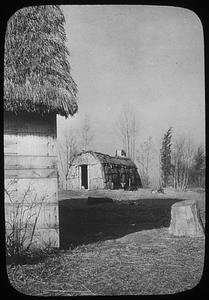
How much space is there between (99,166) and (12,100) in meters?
0.74

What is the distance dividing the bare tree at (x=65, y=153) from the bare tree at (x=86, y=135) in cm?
Result: 5

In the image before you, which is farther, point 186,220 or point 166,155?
point 186,220

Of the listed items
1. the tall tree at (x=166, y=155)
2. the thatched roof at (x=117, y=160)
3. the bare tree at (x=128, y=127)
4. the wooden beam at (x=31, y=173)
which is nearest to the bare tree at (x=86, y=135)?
the thatched roof at (x=117, y=160)

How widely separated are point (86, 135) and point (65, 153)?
20 centimetres

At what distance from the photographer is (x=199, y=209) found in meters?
3.01

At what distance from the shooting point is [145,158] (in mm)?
2906

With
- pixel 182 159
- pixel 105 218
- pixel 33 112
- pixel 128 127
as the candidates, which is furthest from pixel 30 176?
pixel 182 159

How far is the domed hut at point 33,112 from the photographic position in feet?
9.54

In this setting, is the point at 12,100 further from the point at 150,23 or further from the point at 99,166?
the point at 150,23

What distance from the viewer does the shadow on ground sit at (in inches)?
118

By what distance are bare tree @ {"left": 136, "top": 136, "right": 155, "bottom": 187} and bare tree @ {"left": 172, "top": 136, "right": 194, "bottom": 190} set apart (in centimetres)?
16

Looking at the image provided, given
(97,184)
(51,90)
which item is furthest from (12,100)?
(97,184)

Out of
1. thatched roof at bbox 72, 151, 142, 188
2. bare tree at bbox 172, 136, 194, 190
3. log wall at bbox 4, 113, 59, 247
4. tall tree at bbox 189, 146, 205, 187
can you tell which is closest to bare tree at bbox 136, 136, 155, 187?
thatched roof at bbox 72, 151, 142, 188

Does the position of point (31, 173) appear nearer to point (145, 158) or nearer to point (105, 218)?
point (105, 218)
